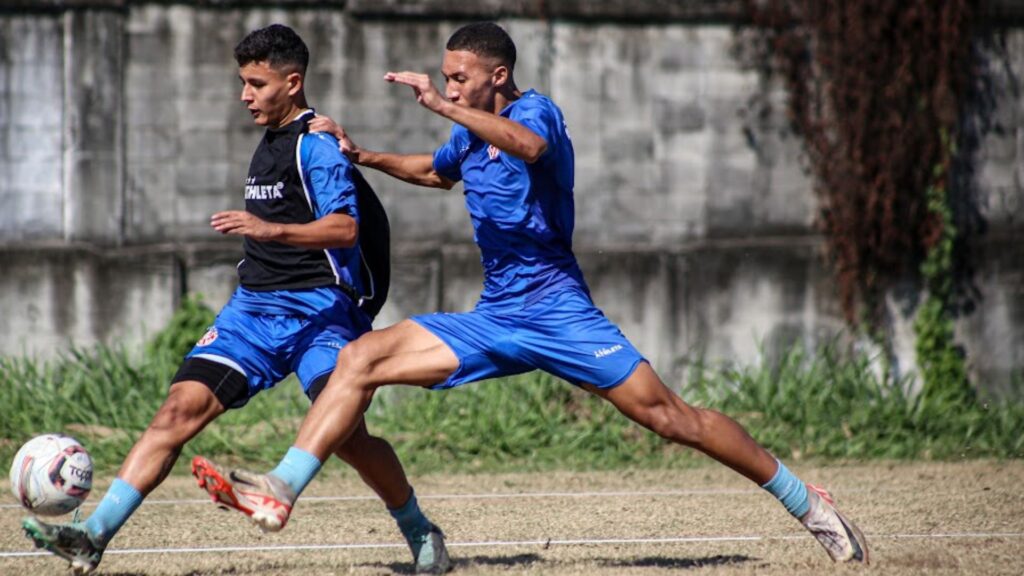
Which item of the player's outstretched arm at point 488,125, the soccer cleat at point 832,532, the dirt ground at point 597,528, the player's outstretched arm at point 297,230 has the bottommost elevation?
the dirt ground at point 597,528

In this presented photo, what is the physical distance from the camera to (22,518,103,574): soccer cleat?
497cm

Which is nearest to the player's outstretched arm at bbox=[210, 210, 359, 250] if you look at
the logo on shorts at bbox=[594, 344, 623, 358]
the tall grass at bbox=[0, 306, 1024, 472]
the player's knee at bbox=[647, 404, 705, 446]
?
the logo on shorts at bbox=[594, 344, 623, 358]

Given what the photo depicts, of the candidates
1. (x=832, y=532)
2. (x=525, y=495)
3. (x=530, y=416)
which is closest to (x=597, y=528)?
(x=525, y=495)

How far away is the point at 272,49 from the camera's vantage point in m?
5.73

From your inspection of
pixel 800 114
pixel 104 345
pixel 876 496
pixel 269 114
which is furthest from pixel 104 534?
pixel 800 114

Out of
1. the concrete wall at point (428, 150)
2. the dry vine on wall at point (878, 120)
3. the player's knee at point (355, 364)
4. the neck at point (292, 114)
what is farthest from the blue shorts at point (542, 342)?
the dry vine on wall at point (878, 120)

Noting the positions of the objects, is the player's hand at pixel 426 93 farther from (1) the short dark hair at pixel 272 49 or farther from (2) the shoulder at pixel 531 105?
(1) the short dark hair at pixel 272 49

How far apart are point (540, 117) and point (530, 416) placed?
492cm

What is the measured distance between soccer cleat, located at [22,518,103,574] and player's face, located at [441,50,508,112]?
2163 mm

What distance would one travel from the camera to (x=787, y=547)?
20.3 feet

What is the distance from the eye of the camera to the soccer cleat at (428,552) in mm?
5664

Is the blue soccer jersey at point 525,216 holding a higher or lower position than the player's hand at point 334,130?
lower

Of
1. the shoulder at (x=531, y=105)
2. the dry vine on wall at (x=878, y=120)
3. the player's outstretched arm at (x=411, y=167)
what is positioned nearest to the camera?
the shoulder at (x=531, y=105)

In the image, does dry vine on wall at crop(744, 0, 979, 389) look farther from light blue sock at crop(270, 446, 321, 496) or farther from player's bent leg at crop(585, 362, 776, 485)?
light blue sock at crop(270, 446, 321, 496)
